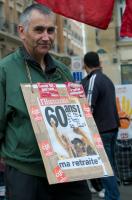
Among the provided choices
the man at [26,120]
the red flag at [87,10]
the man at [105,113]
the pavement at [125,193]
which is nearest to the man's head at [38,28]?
the man at [26,120]

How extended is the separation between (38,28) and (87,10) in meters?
1.48

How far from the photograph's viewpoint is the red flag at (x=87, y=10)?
4.99 meters

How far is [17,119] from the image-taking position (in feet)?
11.6

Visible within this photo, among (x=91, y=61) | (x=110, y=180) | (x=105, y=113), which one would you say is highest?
(x=91, y=61)

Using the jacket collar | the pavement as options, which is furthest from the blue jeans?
the jacket collar

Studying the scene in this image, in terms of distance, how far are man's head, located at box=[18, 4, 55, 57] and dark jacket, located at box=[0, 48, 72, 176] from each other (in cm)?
9

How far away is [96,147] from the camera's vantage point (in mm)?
3545

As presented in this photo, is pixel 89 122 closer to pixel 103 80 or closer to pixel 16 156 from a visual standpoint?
pixel 16 156

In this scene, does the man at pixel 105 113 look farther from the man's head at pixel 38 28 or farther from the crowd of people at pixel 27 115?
the man's head at pixel 38 28

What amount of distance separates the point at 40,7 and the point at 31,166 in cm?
91

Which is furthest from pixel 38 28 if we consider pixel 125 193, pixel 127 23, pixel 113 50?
pixel 113 50

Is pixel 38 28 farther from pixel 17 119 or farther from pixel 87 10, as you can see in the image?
pixel 87 10

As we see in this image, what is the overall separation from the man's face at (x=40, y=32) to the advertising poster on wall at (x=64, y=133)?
217 mm

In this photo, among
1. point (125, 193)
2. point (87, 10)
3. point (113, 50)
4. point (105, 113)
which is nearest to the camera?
point (87, 10)
